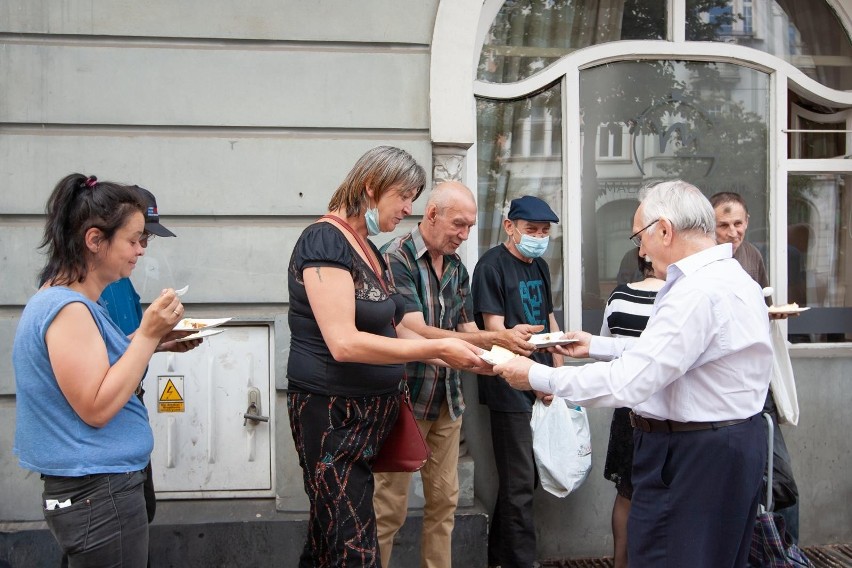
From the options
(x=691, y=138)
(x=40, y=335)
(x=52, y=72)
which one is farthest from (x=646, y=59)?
(x=40, y=335)

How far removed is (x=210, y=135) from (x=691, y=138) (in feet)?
10.5

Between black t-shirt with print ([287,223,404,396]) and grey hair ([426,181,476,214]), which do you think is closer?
black t-shirt with print ([287,223,404,396])

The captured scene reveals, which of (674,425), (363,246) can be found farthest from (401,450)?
(674,425)

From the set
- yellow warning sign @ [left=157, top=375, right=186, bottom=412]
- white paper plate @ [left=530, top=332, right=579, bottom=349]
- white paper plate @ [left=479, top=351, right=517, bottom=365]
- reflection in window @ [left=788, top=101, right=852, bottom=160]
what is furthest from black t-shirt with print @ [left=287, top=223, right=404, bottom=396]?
reflection in window @ [left=788, top=101, right=852, bottom=160]

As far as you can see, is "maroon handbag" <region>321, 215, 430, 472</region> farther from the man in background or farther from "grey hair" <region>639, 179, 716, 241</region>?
the man in background

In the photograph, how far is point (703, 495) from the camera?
2.72 meters

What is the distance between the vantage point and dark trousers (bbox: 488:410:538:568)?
4523mm

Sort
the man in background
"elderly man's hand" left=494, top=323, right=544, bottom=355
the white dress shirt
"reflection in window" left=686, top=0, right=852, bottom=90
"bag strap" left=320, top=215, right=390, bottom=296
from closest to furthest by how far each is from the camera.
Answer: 1. the white dress shirt
2. "bag strap" left=320, top=215, right=390, bottom=296
3. "elderly man's hand" left=494, top=323, right=544, bottom=355
4. the man in background
5. "reflection in window" left=686, top=0, right=852, bottom=90

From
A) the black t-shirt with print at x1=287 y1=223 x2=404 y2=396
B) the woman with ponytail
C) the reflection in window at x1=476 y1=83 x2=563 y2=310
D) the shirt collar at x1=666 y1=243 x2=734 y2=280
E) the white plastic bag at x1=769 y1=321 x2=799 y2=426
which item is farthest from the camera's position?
the reflection in window at x1=476 y1=83 x2=563 y2=310

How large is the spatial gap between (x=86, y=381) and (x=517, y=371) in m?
1.56

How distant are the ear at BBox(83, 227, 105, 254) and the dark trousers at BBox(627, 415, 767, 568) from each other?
6.44 feet

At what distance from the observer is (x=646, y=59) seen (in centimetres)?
547

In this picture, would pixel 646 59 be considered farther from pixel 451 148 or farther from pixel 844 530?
pixel 844 530

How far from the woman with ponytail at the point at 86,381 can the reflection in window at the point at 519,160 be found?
123 inches
